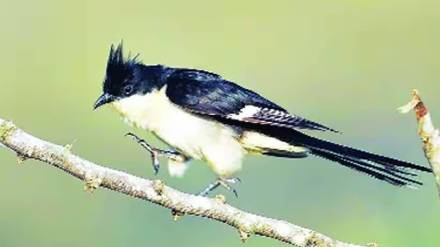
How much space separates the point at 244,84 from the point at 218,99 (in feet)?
6.71

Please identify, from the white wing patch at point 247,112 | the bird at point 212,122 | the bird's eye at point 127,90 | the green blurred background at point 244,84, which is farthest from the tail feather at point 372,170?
the green blurred background at point 244,84

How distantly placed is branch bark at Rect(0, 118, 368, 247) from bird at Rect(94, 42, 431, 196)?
4 centimetres

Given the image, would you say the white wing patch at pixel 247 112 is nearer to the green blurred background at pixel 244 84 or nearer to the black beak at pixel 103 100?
the black beak at pixel 103 100

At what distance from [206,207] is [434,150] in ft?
0.86

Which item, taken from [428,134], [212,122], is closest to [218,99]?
[212,122]

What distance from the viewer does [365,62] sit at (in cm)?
426

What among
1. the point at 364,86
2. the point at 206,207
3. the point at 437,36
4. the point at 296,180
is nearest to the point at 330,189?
the point at 296,180

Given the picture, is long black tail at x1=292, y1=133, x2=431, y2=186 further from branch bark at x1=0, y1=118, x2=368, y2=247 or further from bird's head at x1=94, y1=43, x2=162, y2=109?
bird's head at x1=94, y1=43, x2=162, y2=109

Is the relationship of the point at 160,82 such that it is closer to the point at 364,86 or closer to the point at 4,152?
the point at 4,152

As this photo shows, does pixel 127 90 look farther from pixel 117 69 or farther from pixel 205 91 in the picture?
pixel 205 91

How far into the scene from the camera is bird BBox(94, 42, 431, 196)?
136 cm

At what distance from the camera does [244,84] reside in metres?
→ 3.57

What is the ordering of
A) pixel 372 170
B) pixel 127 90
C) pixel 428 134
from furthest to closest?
1. pixel 127 90
2. pixel 372 170
3. pixel 428 134

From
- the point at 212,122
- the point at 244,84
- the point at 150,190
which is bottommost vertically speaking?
the point at 150,190
